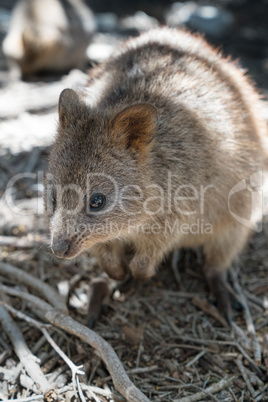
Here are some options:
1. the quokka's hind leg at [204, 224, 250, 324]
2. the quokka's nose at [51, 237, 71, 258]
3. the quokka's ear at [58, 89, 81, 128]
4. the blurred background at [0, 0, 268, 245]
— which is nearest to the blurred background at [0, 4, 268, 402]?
the blurred background at [0, 0, 268, 245]

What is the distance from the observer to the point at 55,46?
8.98 meters

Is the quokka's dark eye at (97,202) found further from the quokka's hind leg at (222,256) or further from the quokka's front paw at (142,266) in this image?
the quokka's hind leg at (222,256)

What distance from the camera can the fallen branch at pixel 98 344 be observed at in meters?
2.97

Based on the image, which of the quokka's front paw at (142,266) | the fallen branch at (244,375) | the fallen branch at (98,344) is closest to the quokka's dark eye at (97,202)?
the quokka's front paw at (142,266)

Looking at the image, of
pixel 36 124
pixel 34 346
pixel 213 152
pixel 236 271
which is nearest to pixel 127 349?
pixel 34 346

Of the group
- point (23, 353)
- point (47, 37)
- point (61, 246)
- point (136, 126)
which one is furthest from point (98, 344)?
point (47, 37)

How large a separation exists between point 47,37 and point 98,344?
24.3ft

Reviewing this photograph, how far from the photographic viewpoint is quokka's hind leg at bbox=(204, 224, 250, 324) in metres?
4.15

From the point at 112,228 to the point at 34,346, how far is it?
3.89ft

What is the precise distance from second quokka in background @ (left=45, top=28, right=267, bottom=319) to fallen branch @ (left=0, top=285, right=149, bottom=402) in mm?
641

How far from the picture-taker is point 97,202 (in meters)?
3.11

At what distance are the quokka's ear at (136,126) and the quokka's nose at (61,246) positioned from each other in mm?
827

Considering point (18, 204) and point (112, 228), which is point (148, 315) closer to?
point (112, 228)

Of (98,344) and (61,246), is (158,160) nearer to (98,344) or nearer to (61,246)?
(61,246)
